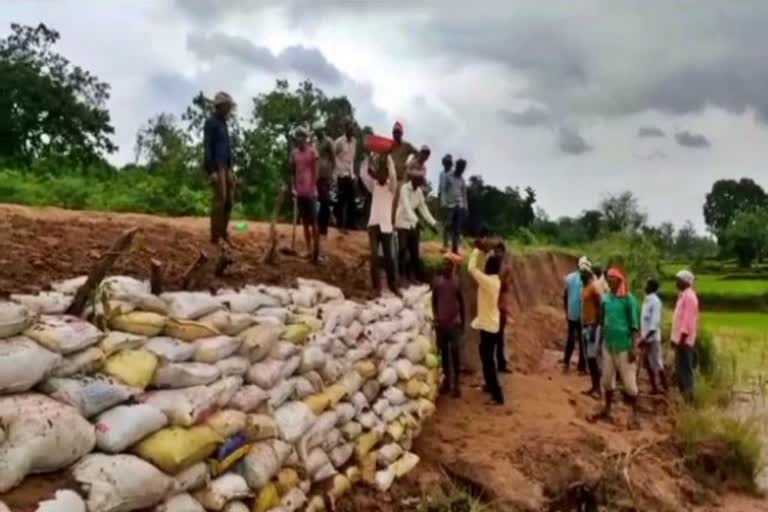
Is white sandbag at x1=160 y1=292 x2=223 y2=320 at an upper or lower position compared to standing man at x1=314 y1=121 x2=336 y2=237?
lower

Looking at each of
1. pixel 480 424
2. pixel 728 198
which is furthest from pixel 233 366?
pixel 728 198

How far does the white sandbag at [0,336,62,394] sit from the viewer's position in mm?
4105

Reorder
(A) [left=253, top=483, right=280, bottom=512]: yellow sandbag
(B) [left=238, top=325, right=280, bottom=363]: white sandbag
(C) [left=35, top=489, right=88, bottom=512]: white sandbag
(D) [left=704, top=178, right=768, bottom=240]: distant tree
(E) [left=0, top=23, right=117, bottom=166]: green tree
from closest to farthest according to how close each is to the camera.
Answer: (C) [left=35, top=489, right=88, bottom=512]: white sandbag, (A) [left=253, top=483, right=280, bottom=512]: yellow sandbag, (B) [left=238, top=325, right=280, bottom=363]: white sandbag, (E) [left=0, top=23, right=117, bottom=166]: green tree, (D) [left=704, top=178, right=768, bottom=240]: distant tree

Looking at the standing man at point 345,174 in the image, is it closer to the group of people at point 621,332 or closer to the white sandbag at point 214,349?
the group of people at point 621,332

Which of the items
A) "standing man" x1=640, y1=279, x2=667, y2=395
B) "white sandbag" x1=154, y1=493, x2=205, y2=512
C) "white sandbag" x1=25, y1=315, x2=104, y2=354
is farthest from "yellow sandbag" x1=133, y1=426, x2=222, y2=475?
"standing man" x1=640, y1=279, x2=667, y2=395

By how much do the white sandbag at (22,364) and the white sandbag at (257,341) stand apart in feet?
5.25

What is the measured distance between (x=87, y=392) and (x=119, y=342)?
441 mm

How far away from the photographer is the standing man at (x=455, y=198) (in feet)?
37.9

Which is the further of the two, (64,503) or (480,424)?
(480,424)

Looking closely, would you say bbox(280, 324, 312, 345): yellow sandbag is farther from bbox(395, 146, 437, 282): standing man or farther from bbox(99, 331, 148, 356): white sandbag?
bbox(395, 146, 437, 282): standing man

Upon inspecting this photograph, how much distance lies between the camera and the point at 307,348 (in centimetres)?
672

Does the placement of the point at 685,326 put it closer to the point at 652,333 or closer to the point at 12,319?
the point at 652,333

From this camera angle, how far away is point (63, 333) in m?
4.54

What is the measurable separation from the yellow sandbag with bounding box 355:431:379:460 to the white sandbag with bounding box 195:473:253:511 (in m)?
2.17
